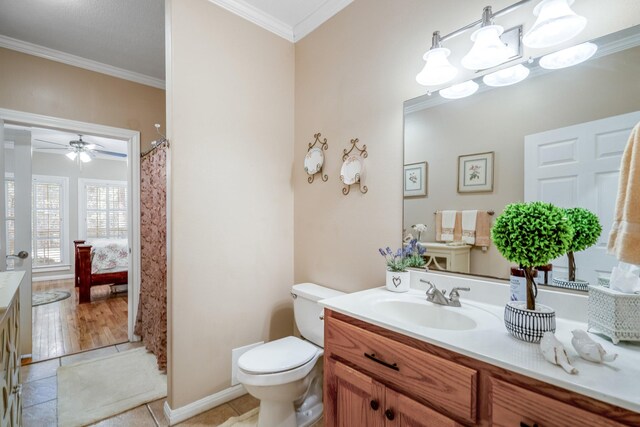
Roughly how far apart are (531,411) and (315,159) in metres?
1.78

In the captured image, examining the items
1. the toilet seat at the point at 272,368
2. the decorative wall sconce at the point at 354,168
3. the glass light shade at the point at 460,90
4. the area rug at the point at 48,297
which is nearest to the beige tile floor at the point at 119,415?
the toilet seat at the point at 272,368

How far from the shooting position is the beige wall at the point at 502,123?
1069 mm

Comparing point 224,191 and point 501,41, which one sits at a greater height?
point 501,41

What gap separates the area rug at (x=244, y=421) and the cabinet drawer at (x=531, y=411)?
58.5 inches

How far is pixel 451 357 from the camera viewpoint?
931 mm

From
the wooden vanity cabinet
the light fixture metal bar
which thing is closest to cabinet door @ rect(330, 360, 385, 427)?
the wooden vanity cabinet

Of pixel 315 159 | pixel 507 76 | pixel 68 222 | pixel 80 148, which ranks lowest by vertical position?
pixel 68 222

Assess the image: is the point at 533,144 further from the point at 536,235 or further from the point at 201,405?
the point at 201,405

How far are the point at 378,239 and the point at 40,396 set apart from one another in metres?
2.60

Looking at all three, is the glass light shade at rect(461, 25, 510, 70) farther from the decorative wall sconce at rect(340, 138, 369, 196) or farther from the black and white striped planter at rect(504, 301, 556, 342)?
the black and white striped planter at rect(504, 301, 556, 342)

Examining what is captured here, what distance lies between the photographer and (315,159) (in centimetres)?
218

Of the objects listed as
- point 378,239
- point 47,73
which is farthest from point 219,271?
point 47,73

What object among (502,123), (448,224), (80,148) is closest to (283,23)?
(502,123)

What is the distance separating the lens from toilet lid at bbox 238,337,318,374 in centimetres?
155
